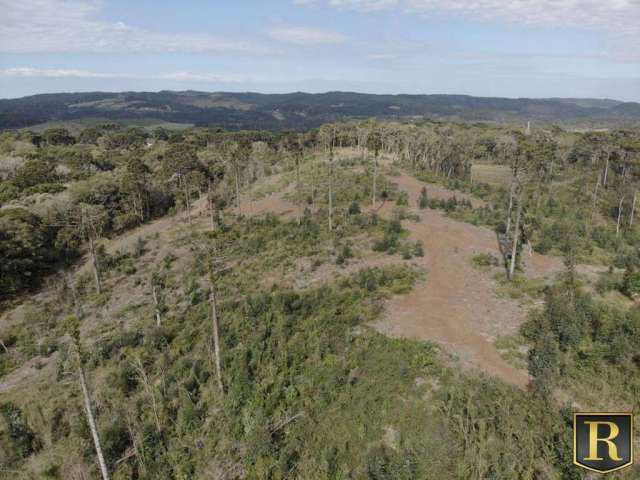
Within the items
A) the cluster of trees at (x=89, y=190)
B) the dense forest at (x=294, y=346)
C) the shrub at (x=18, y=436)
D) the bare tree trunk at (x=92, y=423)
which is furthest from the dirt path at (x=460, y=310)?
the cluster of trees at (x=89, y=190)

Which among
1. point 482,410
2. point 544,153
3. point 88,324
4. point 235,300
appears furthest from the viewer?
point 544,153

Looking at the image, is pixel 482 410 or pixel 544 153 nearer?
pixel 482 410

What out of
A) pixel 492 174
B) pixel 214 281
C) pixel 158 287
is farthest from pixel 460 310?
pixel 492 174

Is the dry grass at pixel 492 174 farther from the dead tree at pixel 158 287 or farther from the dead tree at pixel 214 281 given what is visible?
the dead tree at pixel 158 287

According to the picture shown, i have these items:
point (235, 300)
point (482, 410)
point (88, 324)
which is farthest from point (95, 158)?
point (482, 410)

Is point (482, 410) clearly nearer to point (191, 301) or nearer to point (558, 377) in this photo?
point (558, 377)

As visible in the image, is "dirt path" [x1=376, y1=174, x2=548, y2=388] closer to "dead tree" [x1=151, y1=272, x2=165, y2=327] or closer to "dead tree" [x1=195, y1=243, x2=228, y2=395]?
"dead tree" [x1=195, y1=243, x2=228, y2=395]

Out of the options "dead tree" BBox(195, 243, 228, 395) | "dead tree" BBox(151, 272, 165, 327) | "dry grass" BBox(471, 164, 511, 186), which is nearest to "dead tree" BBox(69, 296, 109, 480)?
"dead tree" BBox(195, 243, 228, 395)
